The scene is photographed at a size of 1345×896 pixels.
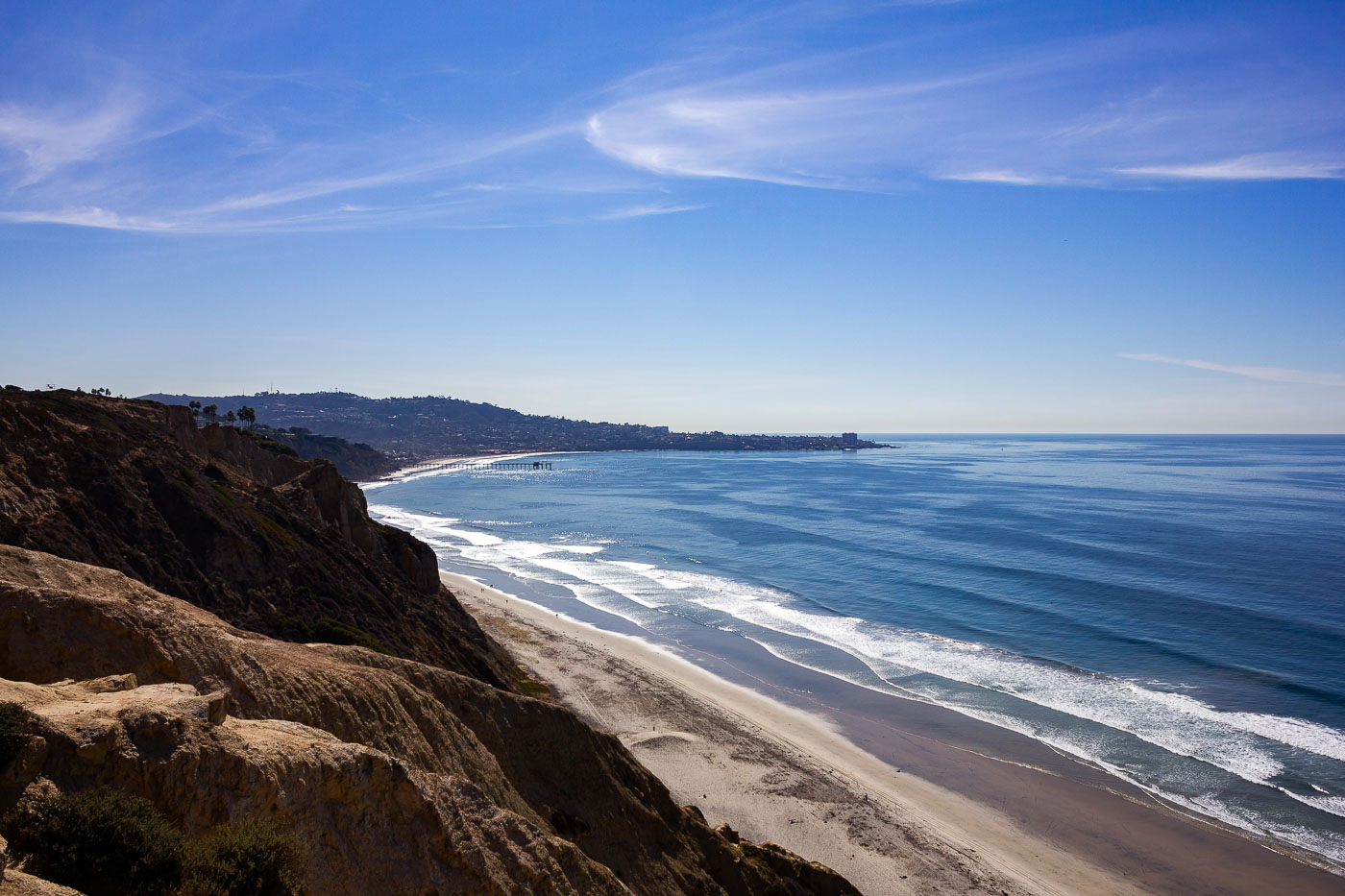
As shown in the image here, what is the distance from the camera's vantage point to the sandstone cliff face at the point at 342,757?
776cm

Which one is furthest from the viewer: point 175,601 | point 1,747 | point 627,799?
point 627,799

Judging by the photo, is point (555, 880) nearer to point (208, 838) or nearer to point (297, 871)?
point (297, 871)

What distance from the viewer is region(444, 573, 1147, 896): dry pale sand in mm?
21453

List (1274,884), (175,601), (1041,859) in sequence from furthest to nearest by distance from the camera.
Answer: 1. (1041,859)
2. (1274,884)
3. (175,601)

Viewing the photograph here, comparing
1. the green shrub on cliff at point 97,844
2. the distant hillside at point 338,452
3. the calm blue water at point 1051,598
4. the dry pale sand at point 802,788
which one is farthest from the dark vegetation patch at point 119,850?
the distant hillside at point 338,452

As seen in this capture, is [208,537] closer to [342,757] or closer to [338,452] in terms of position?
[342,757]

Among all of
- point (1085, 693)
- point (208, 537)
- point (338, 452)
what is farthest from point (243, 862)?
point (338, 452)

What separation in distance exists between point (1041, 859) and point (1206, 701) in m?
16.1

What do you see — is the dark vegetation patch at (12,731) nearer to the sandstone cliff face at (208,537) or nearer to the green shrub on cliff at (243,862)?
the green shrub on cliff at (243,862)

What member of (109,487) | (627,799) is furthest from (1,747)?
(109,487)

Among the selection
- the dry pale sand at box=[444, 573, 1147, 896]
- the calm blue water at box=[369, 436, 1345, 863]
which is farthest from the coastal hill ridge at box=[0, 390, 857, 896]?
the calm blue water at box=[369, 436, 1345, 863]

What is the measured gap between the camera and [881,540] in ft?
246

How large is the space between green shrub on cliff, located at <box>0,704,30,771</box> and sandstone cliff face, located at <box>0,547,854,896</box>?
0.24ft

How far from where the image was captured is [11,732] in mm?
6750
